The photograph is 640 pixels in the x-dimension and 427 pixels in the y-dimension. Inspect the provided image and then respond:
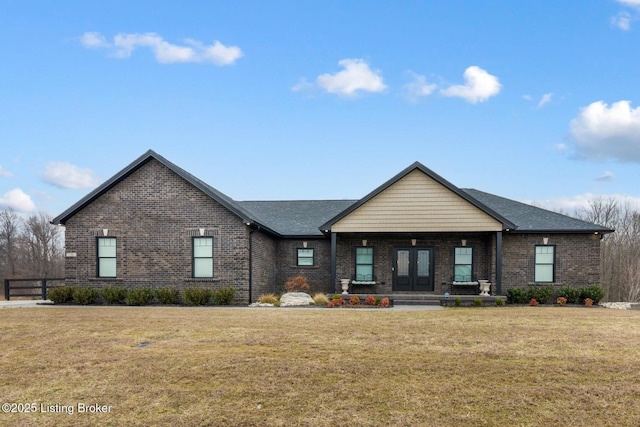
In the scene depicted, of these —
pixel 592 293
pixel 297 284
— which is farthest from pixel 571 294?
pixel 297 284

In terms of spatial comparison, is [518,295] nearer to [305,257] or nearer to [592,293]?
[592,293]

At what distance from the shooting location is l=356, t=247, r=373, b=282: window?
22078mm

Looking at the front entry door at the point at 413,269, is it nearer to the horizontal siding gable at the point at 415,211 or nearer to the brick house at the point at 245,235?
the brick house at the point at 245,235

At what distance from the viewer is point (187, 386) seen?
668 cm

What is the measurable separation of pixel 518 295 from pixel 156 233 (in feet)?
50.8

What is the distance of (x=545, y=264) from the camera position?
68.7 feet

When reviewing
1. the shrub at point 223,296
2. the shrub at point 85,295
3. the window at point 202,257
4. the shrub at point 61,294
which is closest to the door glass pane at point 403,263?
the shrub at point 223,296

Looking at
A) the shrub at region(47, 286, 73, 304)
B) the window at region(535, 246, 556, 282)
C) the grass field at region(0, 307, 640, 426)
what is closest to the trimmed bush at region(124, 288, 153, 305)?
the shrub at region(47, 286, 73, 304)

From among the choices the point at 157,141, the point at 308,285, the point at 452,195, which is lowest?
the point at 308,285

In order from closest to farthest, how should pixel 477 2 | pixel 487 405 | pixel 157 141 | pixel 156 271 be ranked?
1. pixel 487 405
2. pixel 477 2
3. pixel 156 271
4. pixel 157 141

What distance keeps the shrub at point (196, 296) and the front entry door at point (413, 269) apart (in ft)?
28.5

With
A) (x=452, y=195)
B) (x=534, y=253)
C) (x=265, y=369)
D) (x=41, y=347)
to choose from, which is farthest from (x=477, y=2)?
(x=41, y=347)

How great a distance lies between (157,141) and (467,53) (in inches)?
553

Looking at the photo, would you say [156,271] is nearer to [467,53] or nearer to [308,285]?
[308,285]
